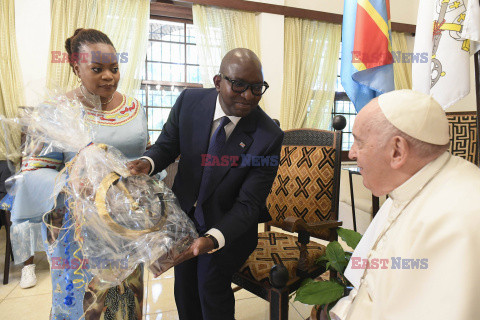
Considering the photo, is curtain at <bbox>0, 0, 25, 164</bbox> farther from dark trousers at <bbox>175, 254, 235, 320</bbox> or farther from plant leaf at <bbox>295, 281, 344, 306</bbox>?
plant leaf at <bbox>295, 281, 344, 306</bbox>

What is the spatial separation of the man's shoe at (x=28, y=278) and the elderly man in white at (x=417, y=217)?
2.63 metres

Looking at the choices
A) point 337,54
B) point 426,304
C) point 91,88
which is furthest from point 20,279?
point 337,54

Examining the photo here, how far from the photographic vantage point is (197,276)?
152 cm

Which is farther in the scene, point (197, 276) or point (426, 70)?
point (426, 70)

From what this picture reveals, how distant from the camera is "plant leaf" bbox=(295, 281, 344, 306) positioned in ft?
4.20

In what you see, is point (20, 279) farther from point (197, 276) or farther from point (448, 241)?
point (448, 241)

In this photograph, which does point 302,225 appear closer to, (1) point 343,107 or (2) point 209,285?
(2) point 209,285

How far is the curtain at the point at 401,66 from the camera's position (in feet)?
18.7

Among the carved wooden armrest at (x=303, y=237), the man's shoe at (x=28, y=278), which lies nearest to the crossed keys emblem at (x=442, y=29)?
the carved wooden armrest at (x=303, y=237)

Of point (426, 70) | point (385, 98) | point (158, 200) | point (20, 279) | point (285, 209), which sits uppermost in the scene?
point (426, 70)

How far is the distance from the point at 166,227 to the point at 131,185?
19 centimetres

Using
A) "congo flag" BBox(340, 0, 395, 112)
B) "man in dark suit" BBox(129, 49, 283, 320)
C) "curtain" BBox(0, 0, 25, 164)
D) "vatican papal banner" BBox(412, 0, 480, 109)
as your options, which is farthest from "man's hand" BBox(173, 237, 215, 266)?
"curtain" BBox(0, 0, 25, 164)

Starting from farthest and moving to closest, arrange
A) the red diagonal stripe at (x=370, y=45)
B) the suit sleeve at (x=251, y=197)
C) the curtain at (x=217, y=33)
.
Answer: the curtain at (x=217, y=33) → the red diagonal stripe at (x=370, y=45) → the suit sleeve at (x=251, y=197)

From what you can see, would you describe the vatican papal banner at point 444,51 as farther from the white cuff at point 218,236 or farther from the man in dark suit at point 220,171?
the white cuff at point 218,236
